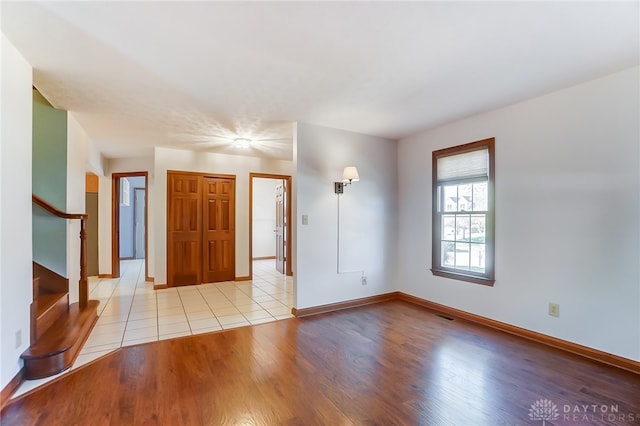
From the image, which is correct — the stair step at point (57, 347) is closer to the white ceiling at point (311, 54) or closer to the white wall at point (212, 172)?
the white wall at point (212, 172)

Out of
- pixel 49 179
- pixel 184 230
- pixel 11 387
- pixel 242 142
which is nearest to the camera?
pixel 11 387

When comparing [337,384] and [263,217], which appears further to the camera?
[263,217]

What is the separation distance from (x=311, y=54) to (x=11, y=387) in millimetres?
3084

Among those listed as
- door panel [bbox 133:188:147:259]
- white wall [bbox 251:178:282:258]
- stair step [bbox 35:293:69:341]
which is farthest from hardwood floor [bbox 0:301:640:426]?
door panel [bbox 133:188:147:259]

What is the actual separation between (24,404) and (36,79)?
2547 millimetres

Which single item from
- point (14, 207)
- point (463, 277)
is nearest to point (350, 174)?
point (463, 277)

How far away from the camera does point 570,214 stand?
8.96 feet

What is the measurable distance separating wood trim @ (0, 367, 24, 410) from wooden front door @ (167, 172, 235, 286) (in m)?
3.01

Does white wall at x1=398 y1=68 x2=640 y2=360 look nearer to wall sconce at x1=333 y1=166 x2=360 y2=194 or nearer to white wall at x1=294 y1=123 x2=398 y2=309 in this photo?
white wall at x1=294 y1=123 x2=398 y2=309

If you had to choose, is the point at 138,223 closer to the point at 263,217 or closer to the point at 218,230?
the point at 263,217

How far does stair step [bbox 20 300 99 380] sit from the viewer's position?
2.16 meters

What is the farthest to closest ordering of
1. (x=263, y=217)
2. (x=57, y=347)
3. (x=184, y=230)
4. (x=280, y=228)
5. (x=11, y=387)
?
(x=263, y=217), (x=280, y=228), (x=184, y=230), (x=57, y=347), (x=11, y=387)

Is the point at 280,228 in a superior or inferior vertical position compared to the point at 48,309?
superior

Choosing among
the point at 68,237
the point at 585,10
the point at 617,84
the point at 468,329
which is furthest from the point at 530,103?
the point at 68,237
